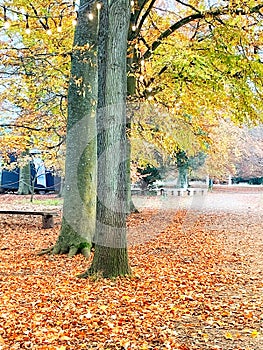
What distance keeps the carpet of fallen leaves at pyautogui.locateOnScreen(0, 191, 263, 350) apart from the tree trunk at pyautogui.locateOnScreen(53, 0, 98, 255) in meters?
0.54

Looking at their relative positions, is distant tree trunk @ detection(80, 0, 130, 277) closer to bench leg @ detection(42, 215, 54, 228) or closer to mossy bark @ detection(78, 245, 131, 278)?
mossy bark @ detection(78, 245, 131, 278)

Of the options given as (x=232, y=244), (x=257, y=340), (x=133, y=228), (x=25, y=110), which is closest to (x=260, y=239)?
(x=232, y=244)

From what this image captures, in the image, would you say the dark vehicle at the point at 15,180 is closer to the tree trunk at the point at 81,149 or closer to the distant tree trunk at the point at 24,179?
the distant tree trunk at the point at 24,179

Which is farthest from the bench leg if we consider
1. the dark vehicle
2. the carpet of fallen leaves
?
the dark vehicle

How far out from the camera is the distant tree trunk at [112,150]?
5.31 metres

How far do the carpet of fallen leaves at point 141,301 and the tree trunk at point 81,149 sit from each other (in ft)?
1.76

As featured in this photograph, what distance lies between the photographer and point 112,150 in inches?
209

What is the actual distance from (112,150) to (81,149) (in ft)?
7.07

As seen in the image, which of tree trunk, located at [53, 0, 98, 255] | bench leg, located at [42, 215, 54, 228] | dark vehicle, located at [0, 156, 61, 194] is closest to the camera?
tree trunk, located at [53, 0, 98, 255]

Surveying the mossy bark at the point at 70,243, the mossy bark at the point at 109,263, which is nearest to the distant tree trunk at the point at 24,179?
the mossy bark at the point at 70,243

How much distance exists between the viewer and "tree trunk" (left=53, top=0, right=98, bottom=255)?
7324 millimetres

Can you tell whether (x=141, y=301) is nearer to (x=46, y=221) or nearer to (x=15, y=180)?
(x=46, y=221)

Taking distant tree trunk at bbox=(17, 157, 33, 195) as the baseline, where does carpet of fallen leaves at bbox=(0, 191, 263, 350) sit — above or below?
below

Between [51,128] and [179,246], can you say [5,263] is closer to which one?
[179,246]
